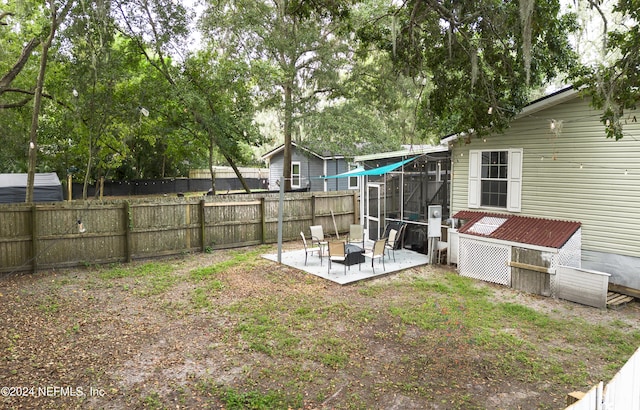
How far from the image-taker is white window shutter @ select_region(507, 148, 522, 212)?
9.02 m

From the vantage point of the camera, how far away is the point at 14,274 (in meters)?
8.23

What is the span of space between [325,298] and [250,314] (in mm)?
1509

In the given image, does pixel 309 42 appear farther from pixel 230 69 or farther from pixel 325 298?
pixel 325 298

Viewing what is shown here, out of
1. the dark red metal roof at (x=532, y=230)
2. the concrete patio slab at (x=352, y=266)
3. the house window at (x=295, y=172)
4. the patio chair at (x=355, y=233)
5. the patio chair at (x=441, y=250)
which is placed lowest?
the concrete patio slab at (x=352, y=266)

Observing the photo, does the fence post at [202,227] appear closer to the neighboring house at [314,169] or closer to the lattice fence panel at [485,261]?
the lattice fence panel at [485,261]

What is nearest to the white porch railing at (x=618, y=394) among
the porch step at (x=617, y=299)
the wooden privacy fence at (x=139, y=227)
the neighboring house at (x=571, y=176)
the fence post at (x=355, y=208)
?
the porch step at (x=617, y=299)

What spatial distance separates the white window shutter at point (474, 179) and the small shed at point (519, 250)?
490 millimetres

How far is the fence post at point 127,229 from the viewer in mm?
9477

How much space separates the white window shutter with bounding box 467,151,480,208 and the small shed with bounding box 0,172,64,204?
1385 centimetres

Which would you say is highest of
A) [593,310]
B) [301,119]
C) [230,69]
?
[230,69]

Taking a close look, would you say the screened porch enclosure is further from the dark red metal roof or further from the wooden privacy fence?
the wooden privacy fence

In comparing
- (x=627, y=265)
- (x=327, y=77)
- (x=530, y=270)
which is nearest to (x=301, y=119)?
(x=327, y=77)

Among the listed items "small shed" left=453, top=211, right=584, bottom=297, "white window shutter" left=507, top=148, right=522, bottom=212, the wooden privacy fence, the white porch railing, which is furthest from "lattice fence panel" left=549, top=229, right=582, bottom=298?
the wooden privacy fence

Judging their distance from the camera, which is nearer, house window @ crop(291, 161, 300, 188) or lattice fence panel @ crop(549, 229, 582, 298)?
lattice fence panel @ crop(549, 229, 582, 298)
